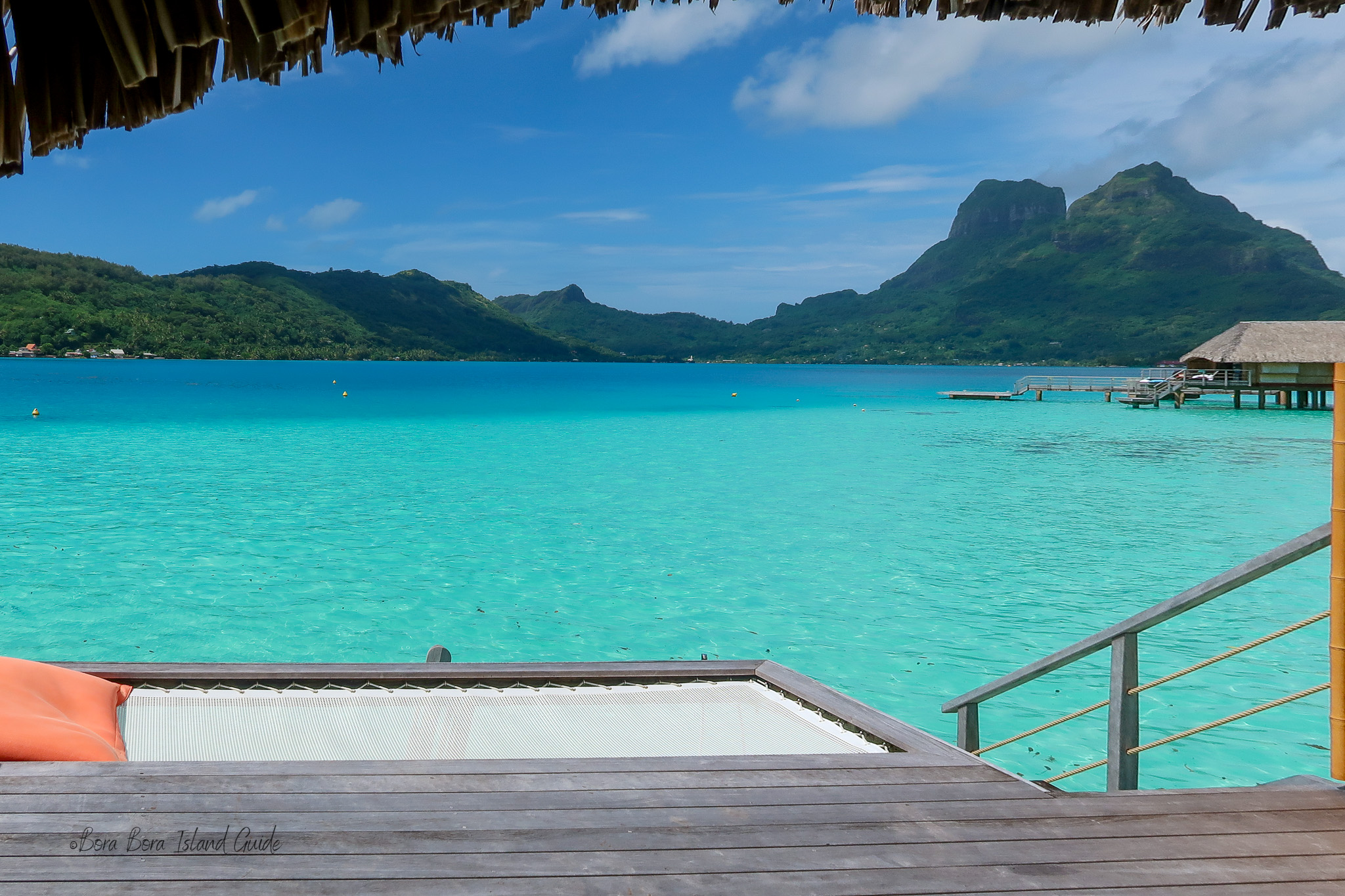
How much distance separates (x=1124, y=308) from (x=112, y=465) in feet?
479

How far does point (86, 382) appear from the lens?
190ft

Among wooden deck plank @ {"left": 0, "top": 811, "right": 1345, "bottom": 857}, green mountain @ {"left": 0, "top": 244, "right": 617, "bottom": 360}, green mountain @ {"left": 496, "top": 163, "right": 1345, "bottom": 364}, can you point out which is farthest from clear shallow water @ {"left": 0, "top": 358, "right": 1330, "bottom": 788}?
green mountain @ {"left": 496, "top": 163, "right": 1345, "bottom": 364}

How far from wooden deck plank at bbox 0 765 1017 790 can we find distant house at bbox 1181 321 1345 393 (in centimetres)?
4123

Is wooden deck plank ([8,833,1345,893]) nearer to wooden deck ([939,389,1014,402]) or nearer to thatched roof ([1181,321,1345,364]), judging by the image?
thatched roof ([1181,321,1345,364])

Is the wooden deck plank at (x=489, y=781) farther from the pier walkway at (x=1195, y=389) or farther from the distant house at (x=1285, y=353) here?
the distant house at (x=1285, y=353)

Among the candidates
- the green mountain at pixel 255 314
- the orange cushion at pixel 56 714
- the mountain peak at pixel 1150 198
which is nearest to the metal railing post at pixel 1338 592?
the orange cushion at pixel 56 714

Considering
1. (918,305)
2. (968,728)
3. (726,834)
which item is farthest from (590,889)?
(918,305)

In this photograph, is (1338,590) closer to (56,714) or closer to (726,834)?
(726,834)

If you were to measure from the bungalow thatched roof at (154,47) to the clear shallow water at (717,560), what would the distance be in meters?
5.46

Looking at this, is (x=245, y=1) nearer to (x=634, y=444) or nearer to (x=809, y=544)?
(x=809, y=544)

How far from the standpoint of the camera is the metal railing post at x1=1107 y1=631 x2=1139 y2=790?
2334mm

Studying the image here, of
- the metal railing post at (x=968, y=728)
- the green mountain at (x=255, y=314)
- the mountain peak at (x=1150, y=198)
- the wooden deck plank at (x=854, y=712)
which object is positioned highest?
the mountain peak at (x=1150, y=198)

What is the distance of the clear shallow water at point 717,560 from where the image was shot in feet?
22.7

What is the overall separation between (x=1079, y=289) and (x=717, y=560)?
158 meters
